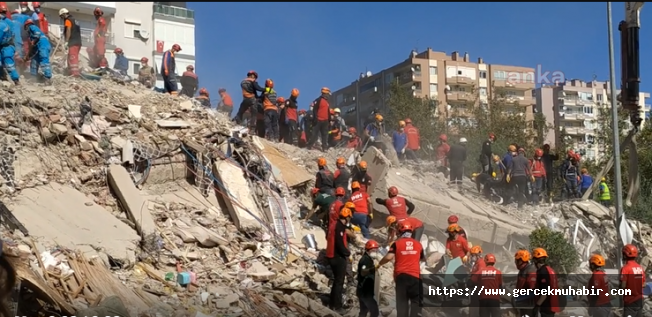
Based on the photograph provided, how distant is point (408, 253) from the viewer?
9.81 metres

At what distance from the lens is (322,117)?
55.2 feet

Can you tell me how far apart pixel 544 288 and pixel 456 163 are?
8125 mm

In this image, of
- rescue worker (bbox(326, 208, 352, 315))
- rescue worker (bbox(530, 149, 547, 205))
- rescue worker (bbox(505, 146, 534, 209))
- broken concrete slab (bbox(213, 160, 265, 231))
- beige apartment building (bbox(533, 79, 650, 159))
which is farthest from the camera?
beige apartment building (bbox(533, 79, 650, 159))

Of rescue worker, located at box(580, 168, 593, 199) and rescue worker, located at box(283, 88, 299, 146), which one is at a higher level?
rescue worker, located at box(283, 88, 299, 146)

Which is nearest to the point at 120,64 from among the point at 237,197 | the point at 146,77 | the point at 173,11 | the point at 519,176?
the point at 146,77

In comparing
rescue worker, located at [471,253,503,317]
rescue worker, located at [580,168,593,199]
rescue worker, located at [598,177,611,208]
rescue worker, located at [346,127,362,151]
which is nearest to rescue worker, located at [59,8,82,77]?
rescue worker, located at [346,127,362,151]

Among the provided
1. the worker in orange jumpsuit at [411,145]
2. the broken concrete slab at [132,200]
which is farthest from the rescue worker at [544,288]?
the worker in orange jumpsuit at [411,145]

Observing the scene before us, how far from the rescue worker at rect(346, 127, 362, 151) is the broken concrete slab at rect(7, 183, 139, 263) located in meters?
7.24

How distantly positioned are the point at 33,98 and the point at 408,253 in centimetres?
754

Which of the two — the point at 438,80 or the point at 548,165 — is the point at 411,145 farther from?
the point at 438,80

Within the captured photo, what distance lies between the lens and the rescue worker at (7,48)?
13.6 meters

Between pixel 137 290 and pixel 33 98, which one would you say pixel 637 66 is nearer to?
pixel 137 290

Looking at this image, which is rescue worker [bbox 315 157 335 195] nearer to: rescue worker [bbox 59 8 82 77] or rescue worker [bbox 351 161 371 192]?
rescue worker [bbox 351 161 371 192]

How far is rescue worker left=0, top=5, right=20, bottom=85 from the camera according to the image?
44.7 feet
